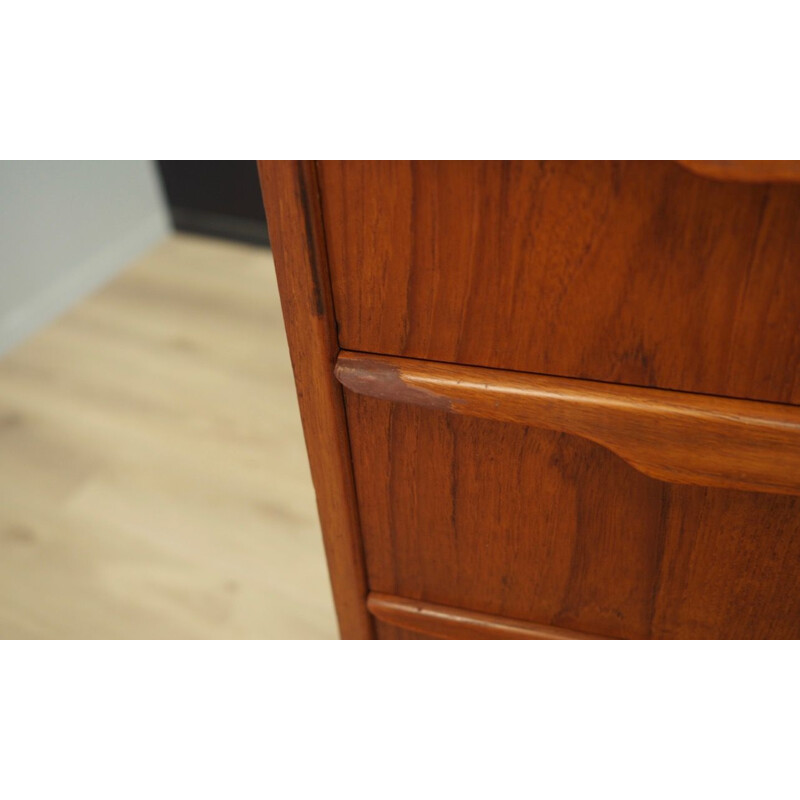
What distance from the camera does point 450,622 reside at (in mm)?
701

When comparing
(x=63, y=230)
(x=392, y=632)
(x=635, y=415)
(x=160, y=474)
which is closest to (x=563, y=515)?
(x=635, y=415)

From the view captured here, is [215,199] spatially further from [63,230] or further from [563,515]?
[563,515]

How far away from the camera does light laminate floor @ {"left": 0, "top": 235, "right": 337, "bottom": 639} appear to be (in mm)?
1184

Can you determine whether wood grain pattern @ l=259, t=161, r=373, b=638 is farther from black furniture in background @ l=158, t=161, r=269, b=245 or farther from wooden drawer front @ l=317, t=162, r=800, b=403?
black furniture in background @ l=158, t=161, r=269, b=245

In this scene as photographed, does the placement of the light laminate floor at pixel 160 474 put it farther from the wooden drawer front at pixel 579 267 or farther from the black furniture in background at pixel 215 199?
the wooden drawer front at pixel 579 267

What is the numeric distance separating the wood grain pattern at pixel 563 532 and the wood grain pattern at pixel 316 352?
0.05ft

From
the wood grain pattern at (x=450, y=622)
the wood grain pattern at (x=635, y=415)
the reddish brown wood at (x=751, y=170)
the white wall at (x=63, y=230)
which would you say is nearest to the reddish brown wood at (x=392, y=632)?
the wood grain pattern at (x=450, y=622)

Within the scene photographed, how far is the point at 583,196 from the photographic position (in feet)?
1.35

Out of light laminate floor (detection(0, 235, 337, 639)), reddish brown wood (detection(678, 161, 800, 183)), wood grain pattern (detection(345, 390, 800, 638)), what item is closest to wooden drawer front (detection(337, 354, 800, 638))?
wood grain pattern (detection(345, 390, 800, 638))

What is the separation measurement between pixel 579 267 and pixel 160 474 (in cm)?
110

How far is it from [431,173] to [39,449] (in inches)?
49.0

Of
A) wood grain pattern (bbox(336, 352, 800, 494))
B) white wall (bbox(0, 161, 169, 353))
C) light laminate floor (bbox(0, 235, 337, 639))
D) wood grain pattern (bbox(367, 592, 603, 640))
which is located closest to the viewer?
wood grain pattern (bbox(336, 352, 800, 494))

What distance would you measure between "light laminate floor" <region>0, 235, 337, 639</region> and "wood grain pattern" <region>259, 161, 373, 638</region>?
50 cm

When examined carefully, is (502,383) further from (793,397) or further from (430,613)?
(430,613)
